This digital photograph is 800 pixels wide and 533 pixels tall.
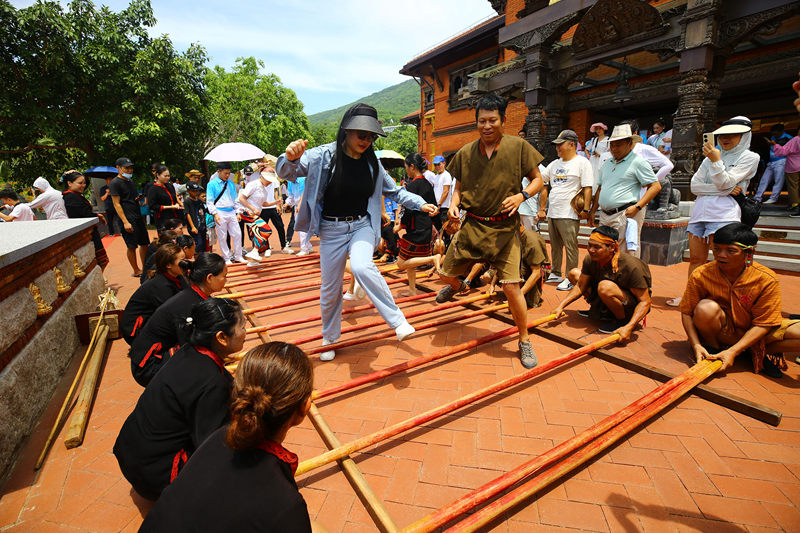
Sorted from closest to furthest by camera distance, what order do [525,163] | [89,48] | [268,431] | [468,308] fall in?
[268,431] → [525,163] → [468,308] → [89,48]

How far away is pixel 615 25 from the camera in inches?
299

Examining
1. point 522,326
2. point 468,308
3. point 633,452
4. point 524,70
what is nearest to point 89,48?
point 524,70

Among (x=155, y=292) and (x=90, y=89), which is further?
(x=90, y=89)

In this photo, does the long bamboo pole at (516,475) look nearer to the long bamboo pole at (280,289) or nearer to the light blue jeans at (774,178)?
the long bamboo pole at (280,289)

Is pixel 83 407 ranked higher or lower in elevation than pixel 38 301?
lower

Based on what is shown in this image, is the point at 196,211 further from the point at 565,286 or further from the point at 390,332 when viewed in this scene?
the point at 565,286

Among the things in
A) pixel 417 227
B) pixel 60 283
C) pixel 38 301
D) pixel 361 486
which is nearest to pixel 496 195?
pixel 417 227

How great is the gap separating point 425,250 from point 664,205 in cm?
463

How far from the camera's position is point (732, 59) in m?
9.77

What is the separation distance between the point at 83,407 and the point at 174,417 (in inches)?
62.2

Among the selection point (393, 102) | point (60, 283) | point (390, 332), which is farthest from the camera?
point (393, 102)

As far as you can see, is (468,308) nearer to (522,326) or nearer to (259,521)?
(522,326)

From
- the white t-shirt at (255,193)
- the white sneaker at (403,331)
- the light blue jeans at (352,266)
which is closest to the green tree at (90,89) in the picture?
the white t-shirt at (255,193)

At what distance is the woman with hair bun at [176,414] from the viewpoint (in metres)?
1.61
